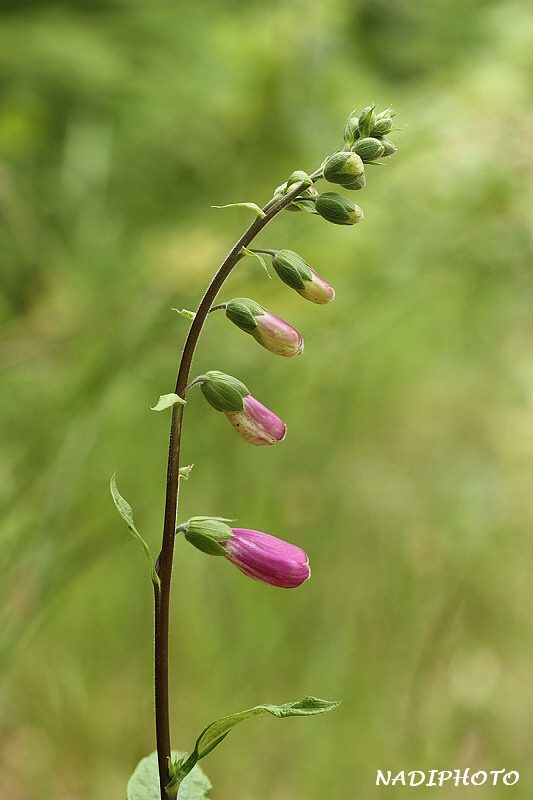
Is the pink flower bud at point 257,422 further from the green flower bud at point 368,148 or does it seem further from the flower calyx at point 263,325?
the green flower bud at point 368,148

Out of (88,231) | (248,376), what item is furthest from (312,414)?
(88,231)

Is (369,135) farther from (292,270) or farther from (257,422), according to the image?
→ (257,422)

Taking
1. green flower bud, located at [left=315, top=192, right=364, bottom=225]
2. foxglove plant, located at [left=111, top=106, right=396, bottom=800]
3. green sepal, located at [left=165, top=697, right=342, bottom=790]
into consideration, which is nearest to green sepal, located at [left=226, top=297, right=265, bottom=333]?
foxglove plant, located at [left=111, top=106, right=396, bottom=800]

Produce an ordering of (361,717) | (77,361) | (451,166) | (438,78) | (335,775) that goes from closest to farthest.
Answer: (335,775), (361,717), (77,361), (451,166), (438,78)

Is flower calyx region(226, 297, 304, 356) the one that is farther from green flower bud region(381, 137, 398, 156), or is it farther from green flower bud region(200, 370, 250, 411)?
green flower bud region(381, 137, 398, 156)

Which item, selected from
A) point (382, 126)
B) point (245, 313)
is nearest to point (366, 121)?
point (382, 126)

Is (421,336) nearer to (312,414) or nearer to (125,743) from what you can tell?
(312,414)

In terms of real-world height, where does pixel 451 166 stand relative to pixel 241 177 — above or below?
below
